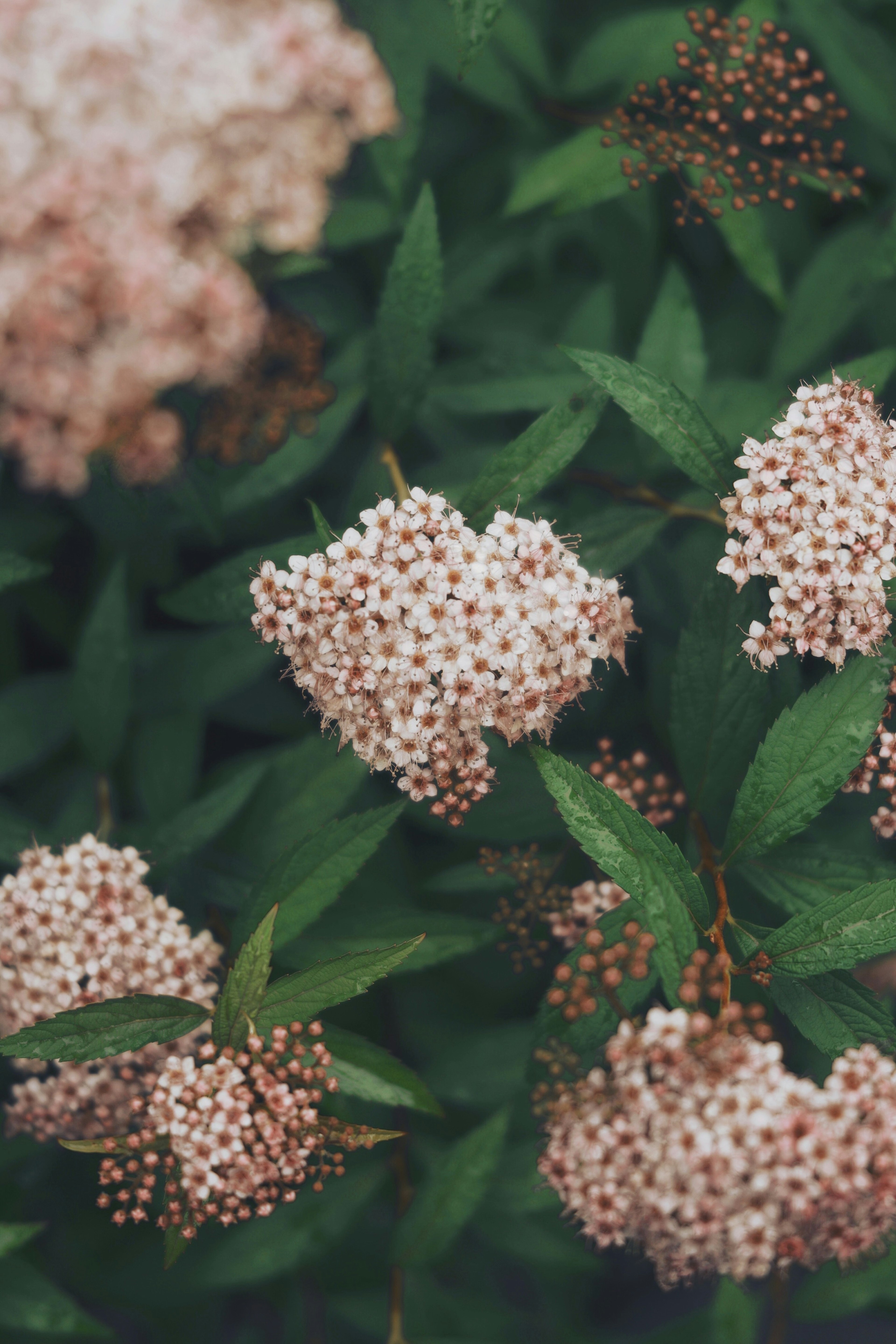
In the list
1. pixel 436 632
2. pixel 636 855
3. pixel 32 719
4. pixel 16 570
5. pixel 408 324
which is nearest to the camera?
pixel 636 855

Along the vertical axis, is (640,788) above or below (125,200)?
below

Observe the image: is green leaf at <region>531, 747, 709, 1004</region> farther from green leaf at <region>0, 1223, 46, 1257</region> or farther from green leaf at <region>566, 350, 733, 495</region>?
green leaf at <region>0, 1223, 46, 1257</region>

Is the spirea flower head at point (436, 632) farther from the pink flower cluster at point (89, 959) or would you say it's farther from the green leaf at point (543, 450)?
the pink flower cluster at point (89, 959)

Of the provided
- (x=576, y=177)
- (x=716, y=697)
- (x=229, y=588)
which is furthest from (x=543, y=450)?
(x=576, y=177)

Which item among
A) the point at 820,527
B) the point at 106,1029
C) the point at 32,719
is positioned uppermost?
the point at 820,527

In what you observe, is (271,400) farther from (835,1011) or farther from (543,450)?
(835,1011)

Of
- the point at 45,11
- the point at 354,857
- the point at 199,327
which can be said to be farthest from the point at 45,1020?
the point at 45,11

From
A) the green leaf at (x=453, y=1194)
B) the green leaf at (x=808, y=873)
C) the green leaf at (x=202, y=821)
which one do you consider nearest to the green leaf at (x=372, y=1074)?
the green leaf at (x=453, y=1194)
